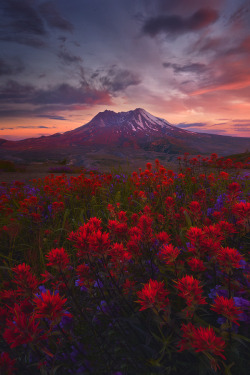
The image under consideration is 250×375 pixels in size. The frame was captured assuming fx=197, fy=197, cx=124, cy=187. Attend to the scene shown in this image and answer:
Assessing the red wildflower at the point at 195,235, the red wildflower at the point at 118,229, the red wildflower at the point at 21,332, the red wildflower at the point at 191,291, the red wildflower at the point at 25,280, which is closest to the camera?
the red wildflower at the point at 21,332

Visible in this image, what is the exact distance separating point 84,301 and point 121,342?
0.68m

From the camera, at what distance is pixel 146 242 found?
4.39ft

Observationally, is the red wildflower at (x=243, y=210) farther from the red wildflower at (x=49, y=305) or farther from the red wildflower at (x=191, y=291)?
the red wildflower at (x=49, y=305)

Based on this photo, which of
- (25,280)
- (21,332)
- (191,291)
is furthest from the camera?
(25,280)

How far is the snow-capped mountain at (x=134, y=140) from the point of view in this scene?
314 feet

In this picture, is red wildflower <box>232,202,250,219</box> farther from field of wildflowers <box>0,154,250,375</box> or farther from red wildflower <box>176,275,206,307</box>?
red wildflower <box>176,275,206,307</box>

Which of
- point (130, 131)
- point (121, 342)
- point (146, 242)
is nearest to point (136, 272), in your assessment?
point (146, 242)

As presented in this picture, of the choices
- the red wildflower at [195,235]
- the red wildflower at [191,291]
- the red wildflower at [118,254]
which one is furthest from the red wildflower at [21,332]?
the red wildflower at [195,235]

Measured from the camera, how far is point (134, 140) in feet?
349

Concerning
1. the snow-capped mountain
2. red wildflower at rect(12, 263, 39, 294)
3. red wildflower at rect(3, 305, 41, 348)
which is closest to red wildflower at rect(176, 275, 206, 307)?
red wildflower at rect(3, 305, 41, 348)

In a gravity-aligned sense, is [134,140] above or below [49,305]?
above

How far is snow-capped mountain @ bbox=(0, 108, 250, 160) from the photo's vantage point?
314 feet

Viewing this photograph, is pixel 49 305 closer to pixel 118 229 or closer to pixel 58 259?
pixel 58 259

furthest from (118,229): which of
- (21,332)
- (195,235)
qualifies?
(21,332)
